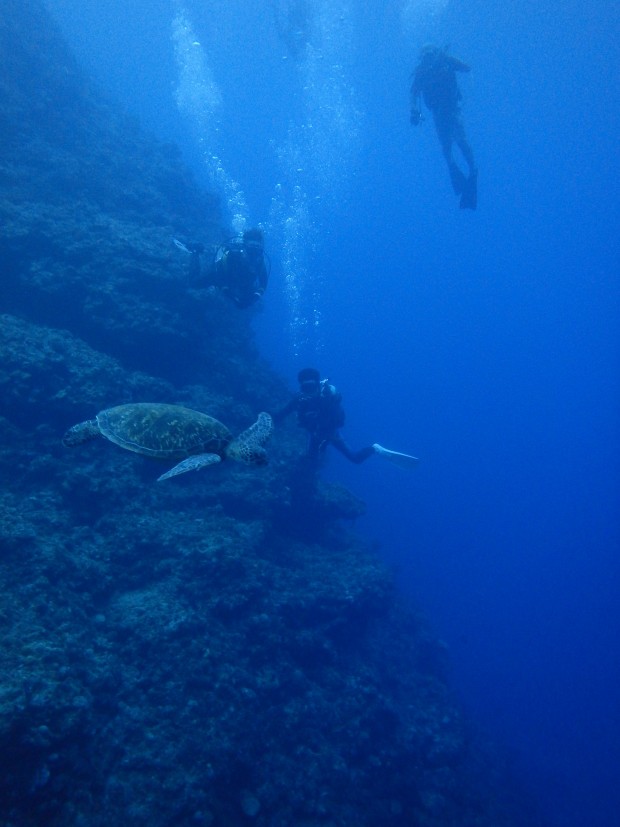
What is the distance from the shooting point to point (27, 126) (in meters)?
14.0

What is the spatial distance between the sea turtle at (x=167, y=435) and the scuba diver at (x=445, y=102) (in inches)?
535

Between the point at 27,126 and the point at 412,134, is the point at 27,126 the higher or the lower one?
the lower one

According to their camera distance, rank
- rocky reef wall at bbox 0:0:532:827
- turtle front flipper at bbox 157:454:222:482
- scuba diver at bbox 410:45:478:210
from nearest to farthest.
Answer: turtle front flipper at bbox 157:454:222:482, rocky reef wall at bbox 0:0:532:827, scuba diver at bbox 410:45:478:210

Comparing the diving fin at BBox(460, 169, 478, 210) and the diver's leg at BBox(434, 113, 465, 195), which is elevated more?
the diver's leg at BBox(434, 113, 465, 195)

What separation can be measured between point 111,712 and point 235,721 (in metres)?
1.84

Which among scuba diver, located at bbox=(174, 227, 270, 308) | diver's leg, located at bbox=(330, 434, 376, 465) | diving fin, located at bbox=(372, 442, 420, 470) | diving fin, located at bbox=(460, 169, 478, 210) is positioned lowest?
diver's leg, located at bbox=(330, 434, 376, 465)

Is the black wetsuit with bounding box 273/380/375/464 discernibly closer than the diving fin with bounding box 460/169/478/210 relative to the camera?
Yes

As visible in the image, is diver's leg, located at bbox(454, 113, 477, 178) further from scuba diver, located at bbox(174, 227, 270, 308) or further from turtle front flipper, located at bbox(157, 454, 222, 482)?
turtle front flipper, located at bbox(157, 454, 222, 482)

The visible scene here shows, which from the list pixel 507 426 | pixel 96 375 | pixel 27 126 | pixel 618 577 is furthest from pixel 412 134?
pixel 96 375

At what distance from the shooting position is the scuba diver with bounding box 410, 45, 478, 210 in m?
14.9

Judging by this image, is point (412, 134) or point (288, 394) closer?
point (288, 394)

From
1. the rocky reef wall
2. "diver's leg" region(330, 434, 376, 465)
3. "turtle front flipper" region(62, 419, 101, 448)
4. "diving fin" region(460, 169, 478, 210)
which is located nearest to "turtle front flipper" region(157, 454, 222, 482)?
"turtle front flipper" region(62, 419, 101, 448)

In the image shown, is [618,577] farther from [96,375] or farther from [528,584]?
[96,375]

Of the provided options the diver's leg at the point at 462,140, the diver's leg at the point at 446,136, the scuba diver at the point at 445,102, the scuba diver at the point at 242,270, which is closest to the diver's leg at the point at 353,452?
the scuba diver at the point at 242,270
